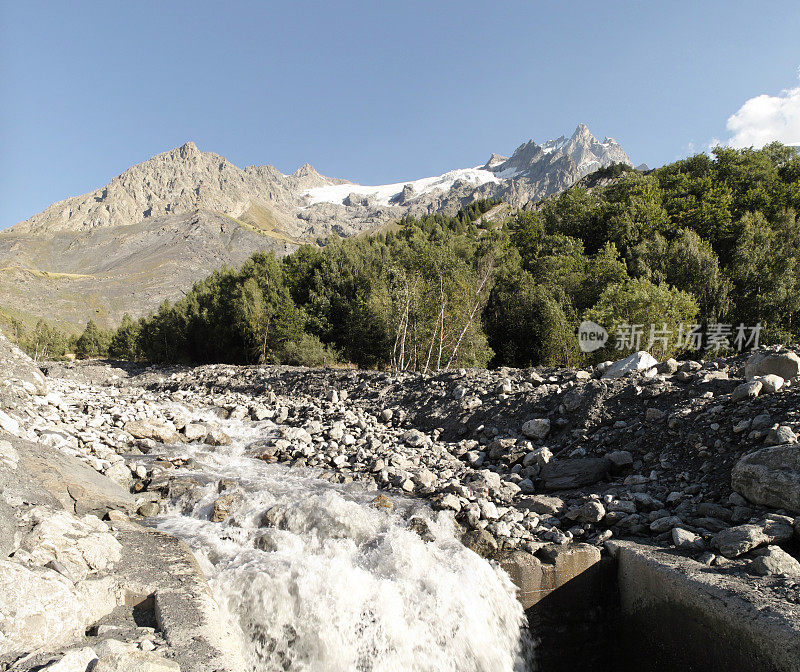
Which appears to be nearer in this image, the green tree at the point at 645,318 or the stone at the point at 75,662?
the stone at the point at 75,662

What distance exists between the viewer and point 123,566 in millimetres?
4852

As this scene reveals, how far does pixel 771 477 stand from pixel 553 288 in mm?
25838

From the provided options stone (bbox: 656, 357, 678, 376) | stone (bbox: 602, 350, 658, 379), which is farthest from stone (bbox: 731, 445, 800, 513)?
stone (bbox: 602, 350, 658, 379)

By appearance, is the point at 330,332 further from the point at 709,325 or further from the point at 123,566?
the point at 123,566

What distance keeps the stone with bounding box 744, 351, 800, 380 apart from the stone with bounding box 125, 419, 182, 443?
527 inches

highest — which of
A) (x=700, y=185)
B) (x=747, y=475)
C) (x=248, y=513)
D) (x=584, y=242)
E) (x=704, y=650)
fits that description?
(x=700, y=185)

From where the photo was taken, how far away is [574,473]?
8.03 m

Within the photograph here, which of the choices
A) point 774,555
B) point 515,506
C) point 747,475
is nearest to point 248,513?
point 515,506

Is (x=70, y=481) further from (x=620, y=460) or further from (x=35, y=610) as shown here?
(x=620, y=460)

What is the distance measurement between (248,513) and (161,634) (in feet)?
10.3

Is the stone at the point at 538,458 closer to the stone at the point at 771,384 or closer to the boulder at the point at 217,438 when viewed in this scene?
the stone at the point at 771,384

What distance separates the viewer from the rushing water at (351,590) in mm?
4852

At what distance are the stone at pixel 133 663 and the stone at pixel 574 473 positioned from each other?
6615 millimetres

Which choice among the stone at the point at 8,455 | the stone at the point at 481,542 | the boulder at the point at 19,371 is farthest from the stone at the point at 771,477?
the boulder at the point at 19,371
